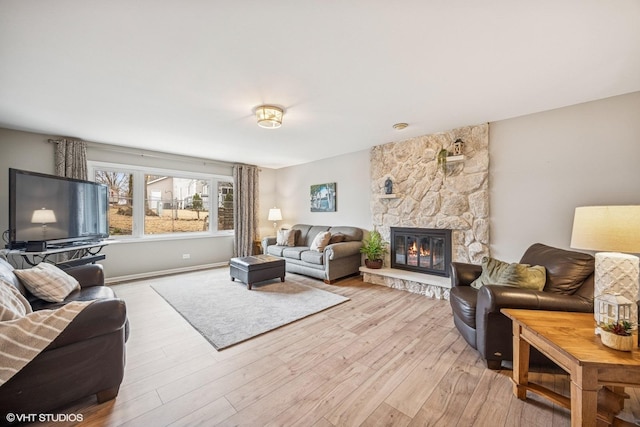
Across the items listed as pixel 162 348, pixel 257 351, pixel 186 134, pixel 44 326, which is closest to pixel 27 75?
pixel 186 134

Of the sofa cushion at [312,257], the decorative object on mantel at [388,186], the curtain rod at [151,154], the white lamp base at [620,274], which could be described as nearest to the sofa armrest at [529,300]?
the white lamp base at [620,274]

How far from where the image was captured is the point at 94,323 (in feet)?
4.65

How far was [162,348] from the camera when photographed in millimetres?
2139

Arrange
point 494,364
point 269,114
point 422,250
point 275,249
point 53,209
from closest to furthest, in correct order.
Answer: point 494,364 → point 269,114 → point 53,209 → point 422,250 → point 275,249

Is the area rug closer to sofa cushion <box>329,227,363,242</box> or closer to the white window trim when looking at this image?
the white window trim

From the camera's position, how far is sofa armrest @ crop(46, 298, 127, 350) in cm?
133

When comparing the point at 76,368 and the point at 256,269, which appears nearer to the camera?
the point at 76,368

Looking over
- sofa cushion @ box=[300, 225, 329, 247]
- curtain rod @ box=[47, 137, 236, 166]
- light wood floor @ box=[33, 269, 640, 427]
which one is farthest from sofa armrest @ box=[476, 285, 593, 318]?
curtain rod @ box=[47, 137, 236, 166]

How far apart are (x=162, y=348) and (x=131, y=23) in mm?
2465

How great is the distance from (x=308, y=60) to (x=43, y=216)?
376 centimetres

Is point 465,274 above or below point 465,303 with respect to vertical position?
above

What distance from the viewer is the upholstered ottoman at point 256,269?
3.68 meters

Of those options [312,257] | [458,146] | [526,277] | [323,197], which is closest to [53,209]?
[312,257]

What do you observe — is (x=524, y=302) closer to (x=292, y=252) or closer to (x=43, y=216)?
(x=292, y=252)
